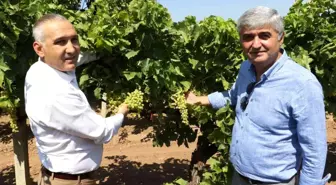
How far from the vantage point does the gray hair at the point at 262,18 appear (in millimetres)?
2208

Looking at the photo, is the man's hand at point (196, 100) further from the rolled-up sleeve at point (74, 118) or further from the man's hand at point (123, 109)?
the rolled-up sleeve at point (74, 118)

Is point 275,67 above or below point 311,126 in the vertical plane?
above

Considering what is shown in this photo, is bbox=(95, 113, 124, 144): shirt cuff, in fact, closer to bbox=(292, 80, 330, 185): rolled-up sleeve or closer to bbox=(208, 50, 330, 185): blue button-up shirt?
bbox=(208, 50, 330, 185): blue button-up shirt

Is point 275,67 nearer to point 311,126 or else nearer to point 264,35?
point 264,35

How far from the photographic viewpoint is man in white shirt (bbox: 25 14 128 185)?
2.43 meters

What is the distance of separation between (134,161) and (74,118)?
16.7 feet

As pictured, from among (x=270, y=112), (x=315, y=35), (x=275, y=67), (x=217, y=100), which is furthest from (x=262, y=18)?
(x=315, y=35)

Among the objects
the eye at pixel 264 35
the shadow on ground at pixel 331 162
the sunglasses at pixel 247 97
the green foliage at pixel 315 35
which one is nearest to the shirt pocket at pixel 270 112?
the sunglasses at pixel 247 97

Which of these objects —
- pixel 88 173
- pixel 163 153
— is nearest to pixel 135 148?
pixel 163 153

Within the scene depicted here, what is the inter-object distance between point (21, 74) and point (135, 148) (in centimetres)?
505

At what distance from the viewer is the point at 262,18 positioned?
7.25 feet

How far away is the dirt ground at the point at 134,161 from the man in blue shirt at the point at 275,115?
13.1 ft

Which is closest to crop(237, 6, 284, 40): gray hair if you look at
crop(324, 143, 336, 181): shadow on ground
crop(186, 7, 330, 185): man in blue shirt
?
crop(186, 7, 330, 185): man in blue shirt

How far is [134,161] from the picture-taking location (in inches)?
292
